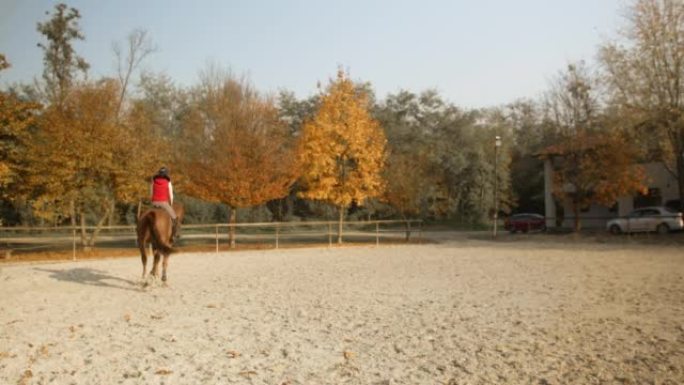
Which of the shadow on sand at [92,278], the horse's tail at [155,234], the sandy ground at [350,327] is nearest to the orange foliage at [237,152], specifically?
the shadow on sand at [92,278]

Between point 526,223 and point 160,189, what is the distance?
29.3 m

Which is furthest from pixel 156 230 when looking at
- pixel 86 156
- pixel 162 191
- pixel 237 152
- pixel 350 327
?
pixel 237 152

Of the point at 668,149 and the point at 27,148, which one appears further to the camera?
the point at 668,149

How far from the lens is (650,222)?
29.3 meters

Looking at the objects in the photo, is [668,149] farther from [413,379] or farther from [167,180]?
[413,379]

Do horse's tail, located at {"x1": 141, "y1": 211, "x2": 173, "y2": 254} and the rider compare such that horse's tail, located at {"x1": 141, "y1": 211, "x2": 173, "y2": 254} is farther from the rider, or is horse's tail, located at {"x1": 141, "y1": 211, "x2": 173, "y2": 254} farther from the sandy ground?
the sandy ground

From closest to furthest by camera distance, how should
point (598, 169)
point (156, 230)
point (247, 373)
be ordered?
point (247, 373), point (156, 230), point (598, 169)

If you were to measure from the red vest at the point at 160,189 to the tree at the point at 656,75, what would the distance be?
22.5m

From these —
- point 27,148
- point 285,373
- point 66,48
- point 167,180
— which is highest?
point 66,48

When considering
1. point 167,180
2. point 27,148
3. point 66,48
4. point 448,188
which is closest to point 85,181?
point 27,148

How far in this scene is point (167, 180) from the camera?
40.4 ft

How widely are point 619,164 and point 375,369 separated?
89.1 ft

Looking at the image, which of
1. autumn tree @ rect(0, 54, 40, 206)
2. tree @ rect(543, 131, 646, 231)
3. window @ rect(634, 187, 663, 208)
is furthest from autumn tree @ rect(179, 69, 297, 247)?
window @ rect(634, 187, 663, 208)

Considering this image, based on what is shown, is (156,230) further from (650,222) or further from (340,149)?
(650,222)
